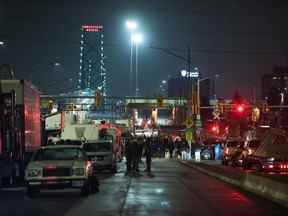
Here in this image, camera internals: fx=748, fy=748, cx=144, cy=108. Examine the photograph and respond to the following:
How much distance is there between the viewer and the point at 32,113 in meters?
31.3

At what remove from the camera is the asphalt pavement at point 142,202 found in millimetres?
17828

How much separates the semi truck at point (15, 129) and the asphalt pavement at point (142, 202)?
1.17 meters

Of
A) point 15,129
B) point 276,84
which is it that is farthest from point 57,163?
point 276,84

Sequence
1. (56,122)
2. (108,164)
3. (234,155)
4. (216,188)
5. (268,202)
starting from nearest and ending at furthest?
(268,202)
(216,188)
(108,164)
(234,155)
(56,122)

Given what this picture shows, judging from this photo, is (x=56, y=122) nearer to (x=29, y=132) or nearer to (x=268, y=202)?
(x=29, y=132)

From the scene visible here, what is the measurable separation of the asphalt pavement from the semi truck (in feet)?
3.82

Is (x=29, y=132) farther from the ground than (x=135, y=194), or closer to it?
farther from the ground

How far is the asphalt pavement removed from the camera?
58.5 ft

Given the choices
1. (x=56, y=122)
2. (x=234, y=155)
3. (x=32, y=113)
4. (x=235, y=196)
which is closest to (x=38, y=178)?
(x=235, y=196)

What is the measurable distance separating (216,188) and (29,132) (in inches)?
323

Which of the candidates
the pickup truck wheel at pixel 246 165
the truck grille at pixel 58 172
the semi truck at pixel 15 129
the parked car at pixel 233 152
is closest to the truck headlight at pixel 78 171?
the truck grille at pixel 58 172

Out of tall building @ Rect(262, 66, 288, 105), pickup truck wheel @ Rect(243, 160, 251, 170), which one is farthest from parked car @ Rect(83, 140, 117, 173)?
tall building @ Rect(262, 66, 288, 105)

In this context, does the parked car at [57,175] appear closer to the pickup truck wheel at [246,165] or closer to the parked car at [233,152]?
the pickup truck wheel at [246,165]

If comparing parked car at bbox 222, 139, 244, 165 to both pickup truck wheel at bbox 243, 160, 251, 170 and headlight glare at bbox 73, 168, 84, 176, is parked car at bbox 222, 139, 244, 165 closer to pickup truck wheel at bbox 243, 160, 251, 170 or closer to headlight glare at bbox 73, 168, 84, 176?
pickup truck wheel at bbox 243, 160, 251, 170
